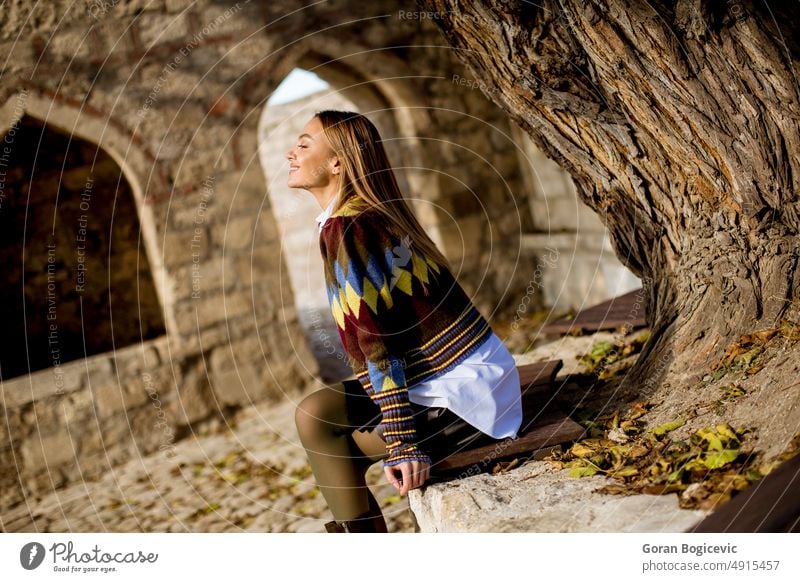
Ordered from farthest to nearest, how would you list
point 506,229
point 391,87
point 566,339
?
point 506,229, point 391,87, point 566,339

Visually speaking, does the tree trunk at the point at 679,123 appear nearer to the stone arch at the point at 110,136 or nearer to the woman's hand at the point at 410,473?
the woman's hand at the point at 410,473

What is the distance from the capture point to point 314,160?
86.0 inches

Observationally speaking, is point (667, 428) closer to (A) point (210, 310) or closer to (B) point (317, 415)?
(B) point (317, 415)

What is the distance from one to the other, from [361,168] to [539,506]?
3.48 feet

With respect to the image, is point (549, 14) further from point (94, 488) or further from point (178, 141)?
point (94, 488)

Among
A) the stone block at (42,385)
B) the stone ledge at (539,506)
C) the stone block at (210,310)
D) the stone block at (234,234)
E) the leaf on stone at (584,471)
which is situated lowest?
the stone ledge at (539,506)

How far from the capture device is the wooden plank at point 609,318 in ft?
10.3

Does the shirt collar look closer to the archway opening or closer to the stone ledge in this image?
the stone ledge

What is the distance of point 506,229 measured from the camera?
6246 mm

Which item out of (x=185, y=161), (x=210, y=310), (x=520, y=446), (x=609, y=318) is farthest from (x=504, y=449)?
(x=185, y=161)

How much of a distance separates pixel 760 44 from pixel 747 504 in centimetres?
126

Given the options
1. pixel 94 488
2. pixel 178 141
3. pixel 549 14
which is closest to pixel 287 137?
pixel 178 141
